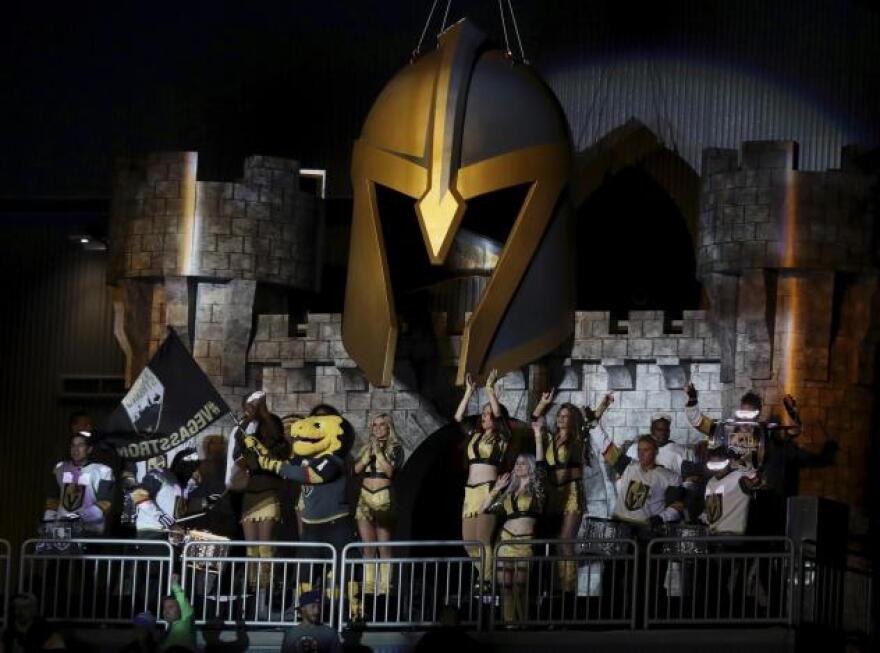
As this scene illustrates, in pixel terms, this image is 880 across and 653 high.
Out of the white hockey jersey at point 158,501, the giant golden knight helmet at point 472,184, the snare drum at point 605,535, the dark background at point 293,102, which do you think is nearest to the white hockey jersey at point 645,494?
the snare drum at point 605,535

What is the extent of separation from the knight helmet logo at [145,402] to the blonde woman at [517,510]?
3.67 meters

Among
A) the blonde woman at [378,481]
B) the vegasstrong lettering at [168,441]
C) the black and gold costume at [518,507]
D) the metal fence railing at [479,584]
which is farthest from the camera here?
the vegasstrong lettering at [168,441]

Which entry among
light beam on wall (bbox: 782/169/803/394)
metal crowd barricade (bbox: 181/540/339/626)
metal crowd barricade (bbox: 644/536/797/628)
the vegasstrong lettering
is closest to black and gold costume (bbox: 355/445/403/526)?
metal crowd barricade (bbox: 181/540/339/626)

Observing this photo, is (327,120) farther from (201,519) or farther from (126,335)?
(201,519)

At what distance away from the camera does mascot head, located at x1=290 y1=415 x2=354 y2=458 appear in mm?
22531

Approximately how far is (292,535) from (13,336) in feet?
15.6

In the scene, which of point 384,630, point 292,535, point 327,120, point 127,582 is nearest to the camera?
point 384,630

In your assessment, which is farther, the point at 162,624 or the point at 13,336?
the point at 13,336

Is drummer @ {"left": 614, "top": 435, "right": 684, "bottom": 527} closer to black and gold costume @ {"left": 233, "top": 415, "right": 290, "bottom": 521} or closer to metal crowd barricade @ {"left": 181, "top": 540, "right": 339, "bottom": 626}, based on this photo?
metal crowd barricade @ {"left": 181, "top": 540, "right": 339, "bottom": 626}

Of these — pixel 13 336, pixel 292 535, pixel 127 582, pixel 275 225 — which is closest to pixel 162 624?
pixel 127 582

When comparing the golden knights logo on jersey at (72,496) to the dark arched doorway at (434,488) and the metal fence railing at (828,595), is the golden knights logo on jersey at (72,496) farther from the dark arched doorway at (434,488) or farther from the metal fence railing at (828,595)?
the metal fence railing at (828,595)

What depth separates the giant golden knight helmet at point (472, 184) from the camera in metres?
22.8

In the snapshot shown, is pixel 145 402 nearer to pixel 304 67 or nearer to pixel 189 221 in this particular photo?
pixel 189 221

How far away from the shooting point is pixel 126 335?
2559cm
